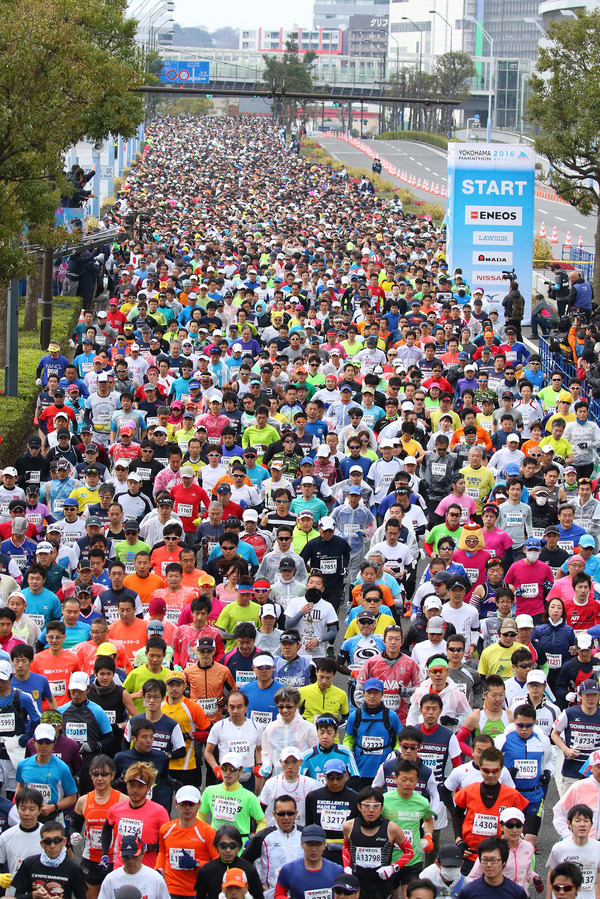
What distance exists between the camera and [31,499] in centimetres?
1445

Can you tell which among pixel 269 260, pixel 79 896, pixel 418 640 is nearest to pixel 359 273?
pixel 269 260

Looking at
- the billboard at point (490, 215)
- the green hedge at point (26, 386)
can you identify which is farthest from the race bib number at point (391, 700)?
the billboard at point (490, 215)

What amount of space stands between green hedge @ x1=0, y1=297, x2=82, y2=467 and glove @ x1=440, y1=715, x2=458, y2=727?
416 inches

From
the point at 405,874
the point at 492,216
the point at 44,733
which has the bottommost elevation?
the point at 405,874

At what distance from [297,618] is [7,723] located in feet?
9.03

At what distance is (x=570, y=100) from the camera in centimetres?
3266

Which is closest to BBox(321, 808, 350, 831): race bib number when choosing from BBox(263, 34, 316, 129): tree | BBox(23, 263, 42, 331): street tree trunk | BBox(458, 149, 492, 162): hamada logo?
BBox(23, 263, 42, 331): street tree trunk

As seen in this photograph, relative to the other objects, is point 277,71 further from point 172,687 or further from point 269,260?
point 172,687

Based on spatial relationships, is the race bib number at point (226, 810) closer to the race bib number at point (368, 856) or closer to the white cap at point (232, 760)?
the white cap at point (232, 760)

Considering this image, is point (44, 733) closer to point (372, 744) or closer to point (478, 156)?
point (372, 744)

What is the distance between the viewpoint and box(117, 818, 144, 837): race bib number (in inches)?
339

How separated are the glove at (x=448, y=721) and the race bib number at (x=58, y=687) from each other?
296 centimetres

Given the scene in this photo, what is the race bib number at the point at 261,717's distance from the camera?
10.1m

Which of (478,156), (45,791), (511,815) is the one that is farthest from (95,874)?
(478,156)
